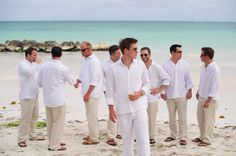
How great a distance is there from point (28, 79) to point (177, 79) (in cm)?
292

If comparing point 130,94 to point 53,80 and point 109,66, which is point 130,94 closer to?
point 53,80

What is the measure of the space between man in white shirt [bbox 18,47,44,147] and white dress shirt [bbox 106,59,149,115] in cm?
247

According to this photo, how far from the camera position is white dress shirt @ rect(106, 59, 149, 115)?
21.6 ft

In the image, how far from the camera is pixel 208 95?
27.8 ft

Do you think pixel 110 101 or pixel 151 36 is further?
pixel 151 36

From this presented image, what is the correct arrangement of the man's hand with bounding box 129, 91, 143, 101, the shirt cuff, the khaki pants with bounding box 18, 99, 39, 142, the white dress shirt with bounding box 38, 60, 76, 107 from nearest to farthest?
1. the man's hand with bounding box 129, 91, 143, 101
2. the shirt cuff
3. the white dress shirt with bounding box 38, 60, 76, 107
4. the khaki pants with bounding box 18, 99, 39, 142

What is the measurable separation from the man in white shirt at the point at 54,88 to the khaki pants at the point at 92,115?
23.9 inches

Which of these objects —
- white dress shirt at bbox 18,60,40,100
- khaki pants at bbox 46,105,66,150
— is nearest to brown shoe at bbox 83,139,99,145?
khaki pants at bbox 46,105,66,150

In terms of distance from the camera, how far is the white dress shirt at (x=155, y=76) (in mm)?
8531

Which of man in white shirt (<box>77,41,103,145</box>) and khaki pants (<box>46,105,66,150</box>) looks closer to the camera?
khaki pants (<box>46,105,66,150</box>)

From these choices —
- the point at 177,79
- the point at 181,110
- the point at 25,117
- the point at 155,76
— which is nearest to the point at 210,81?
the point at 177,79

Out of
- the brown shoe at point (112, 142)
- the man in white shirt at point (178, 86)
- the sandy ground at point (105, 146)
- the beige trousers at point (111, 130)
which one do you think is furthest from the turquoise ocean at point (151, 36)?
the brown shoe at point (112, 142)

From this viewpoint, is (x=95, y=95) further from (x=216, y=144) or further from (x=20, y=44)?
(x=20, y=44)

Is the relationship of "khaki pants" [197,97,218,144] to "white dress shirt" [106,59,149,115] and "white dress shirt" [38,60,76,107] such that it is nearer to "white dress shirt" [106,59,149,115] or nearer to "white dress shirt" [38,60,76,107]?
"white dress shirt" [106,59,149,115]
